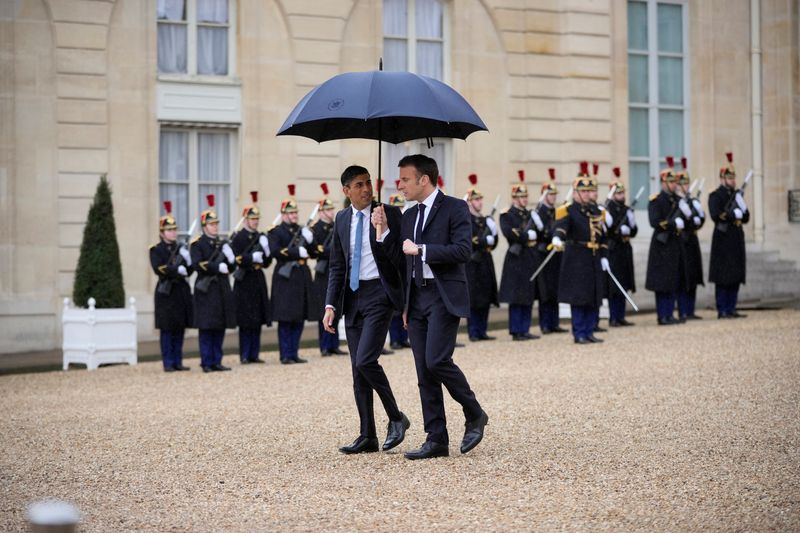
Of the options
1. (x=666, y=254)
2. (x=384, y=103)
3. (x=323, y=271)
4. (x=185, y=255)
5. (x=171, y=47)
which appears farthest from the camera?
(x=171, y=47)

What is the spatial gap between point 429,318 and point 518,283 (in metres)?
8.17

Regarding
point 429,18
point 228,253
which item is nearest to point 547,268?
point 228,253

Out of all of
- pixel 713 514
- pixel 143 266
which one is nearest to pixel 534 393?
pixel 713 514

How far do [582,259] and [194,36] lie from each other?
734cm

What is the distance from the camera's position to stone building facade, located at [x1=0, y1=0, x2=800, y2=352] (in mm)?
18000

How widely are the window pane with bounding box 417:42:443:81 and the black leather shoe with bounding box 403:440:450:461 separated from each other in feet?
44.7

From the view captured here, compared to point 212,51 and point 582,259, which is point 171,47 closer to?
point 212,51

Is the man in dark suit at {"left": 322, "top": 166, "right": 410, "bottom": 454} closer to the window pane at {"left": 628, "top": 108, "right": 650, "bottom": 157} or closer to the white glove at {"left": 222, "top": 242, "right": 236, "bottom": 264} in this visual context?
the white glove at {"left": 222, "top": 242, "right": 236, "bottom": 264}

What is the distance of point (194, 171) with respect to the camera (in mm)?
19188

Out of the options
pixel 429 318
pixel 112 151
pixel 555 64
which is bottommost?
pixel 429 318

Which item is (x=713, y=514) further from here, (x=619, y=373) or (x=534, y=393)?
(x=619, y=373)

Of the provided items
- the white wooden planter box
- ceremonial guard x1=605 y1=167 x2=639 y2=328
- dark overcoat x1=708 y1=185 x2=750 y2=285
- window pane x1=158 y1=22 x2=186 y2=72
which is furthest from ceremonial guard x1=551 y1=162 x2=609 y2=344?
window pane x1=158 y1=22 x2=186 y2=72

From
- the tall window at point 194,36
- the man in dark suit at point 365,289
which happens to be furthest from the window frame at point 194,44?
the man in dark suit at point 365,289

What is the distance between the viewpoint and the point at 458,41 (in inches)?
820
